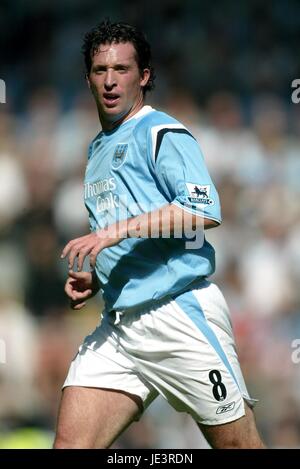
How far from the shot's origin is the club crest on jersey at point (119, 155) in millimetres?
4457

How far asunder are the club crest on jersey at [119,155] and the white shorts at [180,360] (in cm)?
69

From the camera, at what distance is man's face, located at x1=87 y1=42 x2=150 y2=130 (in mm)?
4531

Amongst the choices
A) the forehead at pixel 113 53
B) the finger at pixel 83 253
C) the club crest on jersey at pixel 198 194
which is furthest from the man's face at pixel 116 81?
the finger at pixel 83 253

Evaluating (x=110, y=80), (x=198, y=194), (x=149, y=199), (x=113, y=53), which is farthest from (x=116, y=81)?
(x=198, y=194)

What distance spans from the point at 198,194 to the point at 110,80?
2.49ft

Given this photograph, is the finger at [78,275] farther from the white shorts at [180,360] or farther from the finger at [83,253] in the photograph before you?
the finger at [83,253]

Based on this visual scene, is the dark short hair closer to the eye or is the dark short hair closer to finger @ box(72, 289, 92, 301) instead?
the eye

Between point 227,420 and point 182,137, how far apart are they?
1.32 meters

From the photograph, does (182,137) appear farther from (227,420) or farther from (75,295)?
(227,420)

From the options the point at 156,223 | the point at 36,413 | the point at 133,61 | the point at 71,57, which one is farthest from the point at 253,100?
the point at 156,223

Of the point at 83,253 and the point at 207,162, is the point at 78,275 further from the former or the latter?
the point at 207,162

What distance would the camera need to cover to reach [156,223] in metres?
4.11

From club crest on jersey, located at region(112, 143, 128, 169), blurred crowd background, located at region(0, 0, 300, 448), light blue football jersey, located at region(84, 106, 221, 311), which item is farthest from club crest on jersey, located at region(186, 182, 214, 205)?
blurred crowd background, located at region(0, 0, 300, 448)

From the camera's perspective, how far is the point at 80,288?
472cm
